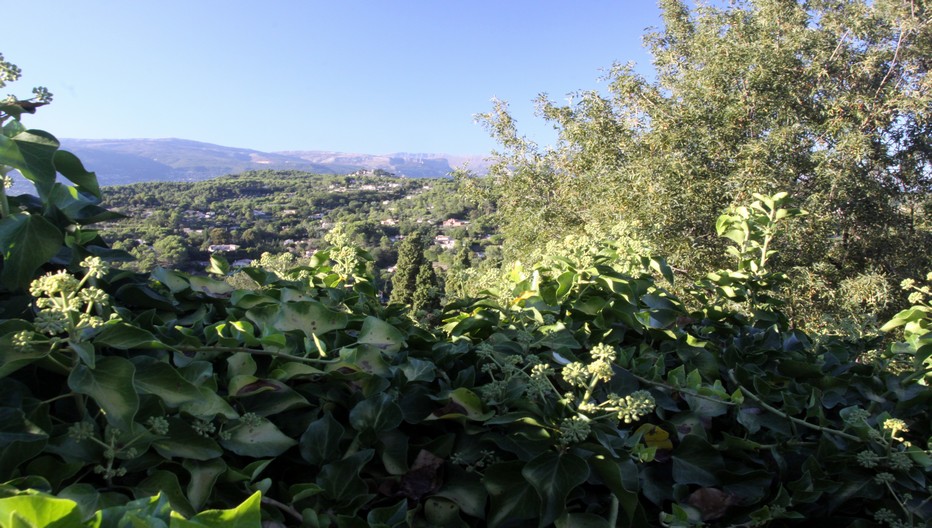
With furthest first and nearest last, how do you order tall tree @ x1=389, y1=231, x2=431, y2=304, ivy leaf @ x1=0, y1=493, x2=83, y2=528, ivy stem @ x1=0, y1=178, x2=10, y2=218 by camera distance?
tall tree @ x1=389, y1=231, x2=431, y2=304 < ivy stem @ x1=0, y1=178, x2=10, y2=218 < ivy leaf @ x1=0, y1=493, x2=83, y2=528

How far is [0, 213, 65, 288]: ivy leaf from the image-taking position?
885 mm

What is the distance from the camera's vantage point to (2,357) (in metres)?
0.71

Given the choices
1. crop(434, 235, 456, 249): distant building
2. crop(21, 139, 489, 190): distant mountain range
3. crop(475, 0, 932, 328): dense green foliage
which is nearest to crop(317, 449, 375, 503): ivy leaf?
crop(475, 0, 932, 328): dense green foliage

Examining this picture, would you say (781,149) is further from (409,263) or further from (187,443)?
(409,263)

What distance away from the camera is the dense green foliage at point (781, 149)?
996 centimetres

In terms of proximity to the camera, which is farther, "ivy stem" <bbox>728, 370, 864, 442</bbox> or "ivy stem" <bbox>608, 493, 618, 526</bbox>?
"ivy stem" <bbox>728, 370, 864, 442</bbox>

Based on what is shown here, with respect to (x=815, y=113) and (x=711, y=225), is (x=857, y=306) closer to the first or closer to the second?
(x=711, y=225)

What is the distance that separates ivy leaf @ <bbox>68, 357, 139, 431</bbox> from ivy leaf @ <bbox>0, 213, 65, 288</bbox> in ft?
0.92

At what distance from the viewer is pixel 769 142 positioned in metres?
9.90

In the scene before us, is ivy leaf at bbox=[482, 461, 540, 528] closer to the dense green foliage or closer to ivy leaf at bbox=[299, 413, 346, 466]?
ivy leaf at bbox=[299, 413, 346, 466]


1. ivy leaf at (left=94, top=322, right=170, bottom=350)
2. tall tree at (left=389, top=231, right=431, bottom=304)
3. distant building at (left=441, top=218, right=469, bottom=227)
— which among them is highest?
ivy leaf at (left=94, top=322, right=170, bottom=350)

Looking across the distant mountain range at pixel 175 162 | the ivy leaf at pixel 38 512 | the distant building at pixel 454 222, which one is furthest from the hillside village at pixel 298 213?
the ivy leaf at pixel 38 512

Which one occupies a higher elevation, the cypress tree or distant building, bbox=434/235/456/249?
the cypress tree

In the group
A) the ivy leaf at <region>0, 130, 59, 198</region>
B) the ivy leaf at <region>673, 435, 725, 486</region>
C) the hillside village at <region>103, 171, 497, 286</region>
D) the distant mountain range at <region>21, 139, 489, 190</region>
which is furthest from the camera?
the distant mountain range at <region>21, 139, 489, 190</region>
